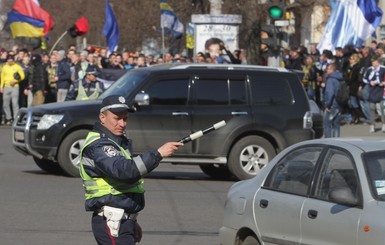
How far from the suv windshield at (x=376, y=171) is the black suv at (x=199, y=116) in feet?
29.4

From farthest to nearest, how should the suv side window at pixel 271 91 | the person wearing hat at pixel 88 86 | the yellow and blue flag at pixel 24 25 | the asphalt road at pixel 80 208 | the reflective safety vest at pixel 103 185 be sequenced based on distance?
the yellow and blue flag at pixel 24 25 < the person wearing hat at pixel 88 86 < the suv side window at pixel 271 91 < the asphalt road at pixel 80 208 < the reflective safety vest at pixel 103 185

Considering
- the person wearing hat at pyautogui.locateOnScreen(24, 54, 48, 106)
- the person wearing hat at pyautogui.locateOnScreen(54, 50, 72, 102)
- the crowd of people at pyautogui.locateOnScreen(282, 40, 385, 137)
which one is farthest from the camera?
the person wearing hat at pyautogui.locateOnScreen(24, 54, 48, 106)

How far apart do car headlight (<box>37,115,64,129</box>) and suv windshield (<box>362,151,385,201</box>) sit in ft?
31.8

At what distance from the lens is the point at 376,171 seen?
7.91 m

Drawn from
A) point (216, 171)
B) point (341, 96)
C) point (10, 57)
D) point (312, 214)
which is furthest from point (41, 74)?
point (312, 214)

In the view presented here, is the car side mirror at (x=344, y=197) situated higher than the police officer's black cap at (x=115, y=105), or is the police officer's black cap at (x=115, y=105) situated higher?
the police officer's black cap at (x=115, y=105)

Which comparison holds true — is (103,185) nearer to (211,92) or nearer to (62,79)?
(211,92)

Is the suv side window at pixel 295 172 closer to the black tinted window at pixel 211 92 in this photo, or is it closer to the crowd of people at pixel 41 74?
the black tinted window at pixel 211 92

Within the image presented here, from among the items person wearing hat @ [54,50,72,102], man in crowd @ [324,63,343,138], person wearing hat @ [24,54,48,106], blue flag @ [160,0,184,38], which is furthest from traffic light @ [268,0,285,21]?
blue flag @ [160,0,184,38]

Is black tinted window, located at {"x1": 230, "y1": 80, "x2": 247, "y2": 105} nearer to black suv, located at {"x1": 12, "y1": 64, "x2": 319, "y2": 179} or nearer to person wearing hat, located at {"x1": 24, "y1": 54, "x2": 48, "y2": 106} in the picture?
black suv, located at {"x1": 12, "y1": 64, "x2": 319, "y2": 179}

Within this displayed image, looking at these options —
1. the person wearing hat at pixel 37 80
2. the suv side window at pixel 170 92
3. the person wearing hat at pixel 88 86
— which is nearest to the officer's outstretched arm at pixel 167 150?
the suv side window at pixel 170 92

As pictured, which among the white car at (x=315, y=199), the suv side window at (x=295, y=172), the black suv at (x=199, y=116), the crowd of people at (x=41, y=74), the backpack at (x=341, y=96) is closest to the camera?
the white car at (x=315, y=199)

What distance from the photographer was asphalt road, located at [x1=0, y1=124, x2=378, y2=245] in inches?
469

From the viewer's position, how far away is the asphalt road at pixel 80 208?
469 inches
